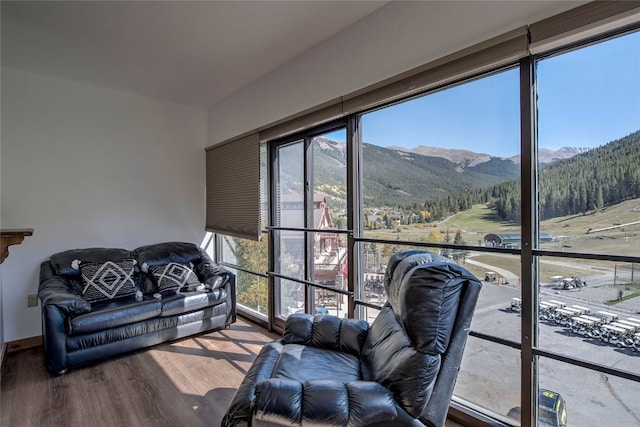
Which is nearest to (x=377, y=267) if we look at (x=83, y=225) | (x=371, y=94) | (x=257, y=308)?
(x=371, y=94)

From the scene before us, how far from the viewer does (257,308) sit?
12.9ft

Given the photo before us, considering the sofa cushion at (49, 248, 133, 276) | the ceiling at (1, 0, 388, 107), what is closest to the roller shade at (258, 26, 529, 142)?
the ceiling at (1, 0, 388, 107)

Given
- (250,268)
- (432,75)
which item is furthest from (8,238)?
(432,75)

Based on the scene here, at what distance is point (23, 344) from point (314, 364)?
3281 millimetres

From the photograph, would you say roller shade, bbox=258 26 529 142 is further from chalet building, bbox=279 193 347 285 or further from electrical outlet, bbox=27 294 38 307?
electrical outlet, bbox=27 294 38 307

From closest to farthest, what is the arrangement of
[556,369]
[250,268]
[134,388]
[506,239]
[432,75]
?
[556,369] < [506,239] < [432,75] < [134,388] < [250,268]

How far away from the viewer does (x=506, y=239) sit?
1795 millimetres

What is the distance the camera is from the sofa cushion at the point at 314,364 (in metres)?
1.69

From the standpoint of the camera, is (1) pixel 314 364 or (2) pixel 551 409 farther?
(1) pixel 314 364

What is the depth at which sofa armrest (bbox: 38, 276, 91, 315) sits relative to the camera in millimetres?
2609

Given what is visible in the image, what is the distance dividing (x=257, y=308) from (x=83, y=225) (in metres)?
2.17

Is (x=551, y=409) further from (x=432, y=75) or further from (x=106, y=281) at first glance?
(x=106, y=281)

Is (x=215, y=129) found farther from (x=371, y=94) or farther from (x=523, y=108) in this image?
(x=523, y=108)

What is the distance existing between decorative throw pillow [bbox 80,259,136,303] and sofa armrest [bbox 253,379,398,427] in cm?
252
